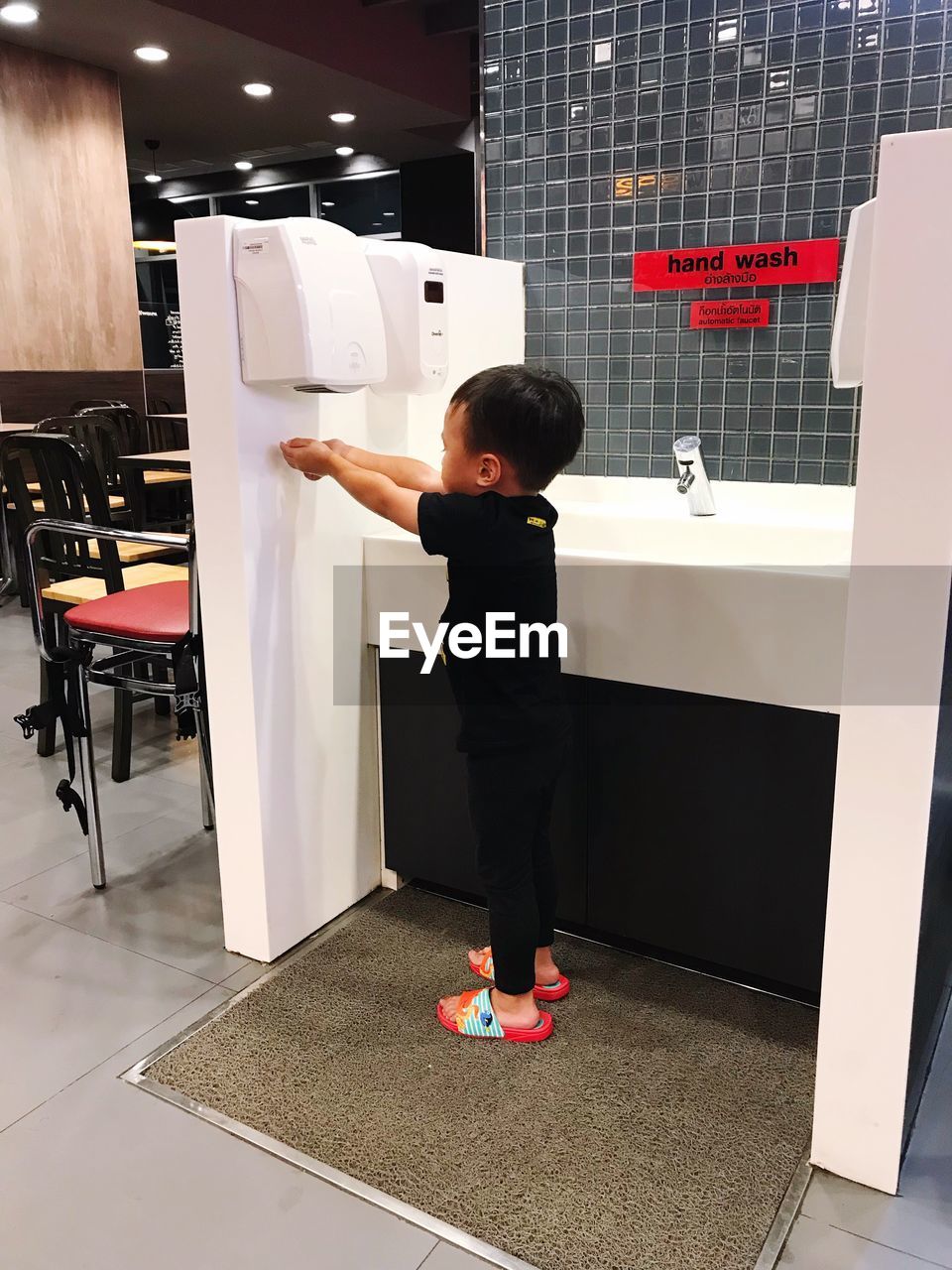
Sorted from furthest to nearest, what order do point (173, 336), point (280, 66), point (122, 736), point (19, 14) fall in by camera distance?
1. point (173, 336)
2. point (280, 66)
3. point (19, 14)
4. point (122, 736)

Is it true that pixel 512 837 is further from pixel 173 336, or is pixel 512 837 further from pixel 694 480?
pixel 173 336

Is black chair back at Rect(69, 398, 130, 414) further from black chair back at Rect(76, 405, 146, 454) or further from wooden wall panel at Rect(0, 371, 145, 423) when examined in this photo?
black chair back at Rect(76, 405, 146, 454)

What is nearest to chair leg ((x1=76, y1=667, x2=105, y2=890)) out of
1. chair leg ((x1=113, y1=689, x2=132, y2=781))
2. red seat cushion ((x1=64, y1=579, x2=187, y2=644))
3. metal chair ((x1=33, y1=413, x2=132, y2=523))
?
red seat cushion ((x1=64, y1=579, x2=187, y2=644))

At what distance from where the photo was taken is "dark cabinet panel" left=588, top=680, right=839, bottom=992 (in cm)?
174

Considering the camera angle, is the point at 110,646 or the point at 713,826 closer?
the point at 713,826

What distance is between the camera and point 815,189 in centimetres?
208

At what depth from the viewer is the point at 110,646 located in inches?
88.9

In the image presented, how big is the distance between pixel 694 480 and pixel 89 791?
151 centimetres

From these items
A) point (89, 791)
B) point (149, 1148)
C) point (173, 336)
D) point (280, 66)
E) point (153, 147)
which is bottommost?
point (149, 1148)

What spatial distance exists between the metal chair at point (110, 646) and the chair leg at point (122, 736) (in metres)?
0.50

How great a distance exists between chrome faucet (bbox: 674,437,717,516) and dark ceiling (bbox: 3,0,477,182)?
4.69 m

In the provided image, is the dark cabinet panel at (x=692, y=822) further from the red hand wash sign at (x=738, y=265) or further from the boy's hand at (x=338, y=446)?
the red hand wash sign at (x=738, y=265)

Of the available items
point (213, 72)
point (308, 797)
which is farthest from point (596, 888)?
point (213, 72)

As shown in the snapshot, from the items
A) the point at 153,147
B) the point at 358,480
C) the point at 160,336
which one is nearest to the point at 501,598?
the point at 358,480
